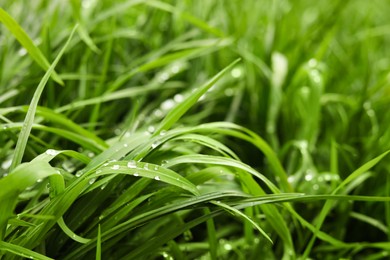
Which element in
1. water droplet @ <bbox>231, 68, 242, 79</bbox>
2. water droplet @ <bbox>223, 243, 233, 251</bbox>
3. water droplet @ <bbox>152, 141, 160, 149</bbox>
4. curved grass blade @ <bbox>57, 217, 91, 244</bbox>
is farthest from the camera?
water droplet @ <bbox>231, 68, 242, 79</bbox>

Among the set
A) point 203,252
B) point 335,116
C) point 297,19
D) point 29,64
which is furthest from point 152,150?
point 297,19

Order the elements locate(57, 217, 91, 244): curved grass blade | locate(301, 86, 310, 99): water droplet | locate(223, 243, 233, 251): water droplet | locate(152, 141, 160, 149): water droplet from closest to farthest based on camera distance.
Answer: locate(57, 217, 91, 244): curved grass blade < locate(152, 141, 160, 149): water droplet < locate(223, 243, 233, 251): water droplet < locate(301, 86, 310, 99): water droplet

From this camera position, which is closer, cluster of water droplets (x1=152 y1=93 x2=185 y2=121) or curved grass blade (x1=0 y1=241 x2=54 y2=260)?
curved grass blade (x1=0 y1=241 x2=54 y2=260)

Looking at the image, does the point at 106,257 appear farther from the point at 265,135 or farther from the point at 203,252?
the point at 265,135

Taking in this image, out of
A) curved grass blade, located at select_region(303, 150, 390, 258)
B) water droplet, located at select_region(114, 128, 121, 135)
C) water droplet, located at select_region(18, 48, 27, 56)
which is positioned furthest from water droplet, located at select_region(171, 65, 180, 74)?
curved grass blade, located at select_region(303, 150, 390, 258)

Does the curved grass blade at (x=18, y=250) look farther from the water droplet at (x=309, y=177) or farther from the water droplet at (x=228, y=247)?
the water droplet at (x=309, y=177)

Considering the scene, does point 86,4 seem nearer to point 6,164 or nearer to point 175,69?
point 175,69

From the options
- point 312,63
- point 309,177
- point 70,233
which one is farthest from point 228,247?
point 312,63

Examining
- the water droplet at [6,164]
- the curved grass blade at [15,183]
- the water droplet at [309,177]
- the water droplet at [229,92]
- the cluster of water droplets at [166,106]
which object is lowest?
the water droplet at [309,177]

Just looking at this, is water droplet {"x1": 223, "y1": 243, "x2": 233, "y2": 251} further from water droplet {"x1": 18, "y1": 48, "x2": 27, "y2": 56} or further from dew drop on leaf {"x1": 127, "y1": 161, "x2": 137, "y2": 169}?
water droplet {"x1": 18, "y1": 48, "x2": 27, "y2": 56}

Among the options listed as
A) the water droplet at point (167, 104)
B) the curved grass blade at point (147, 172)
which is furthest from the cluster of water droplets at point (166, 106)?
the curved grass blade at point (147, 172)

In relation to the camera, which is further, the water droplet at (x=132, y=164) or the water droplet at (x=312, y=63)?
the water droplet at (x=312, y=63)
